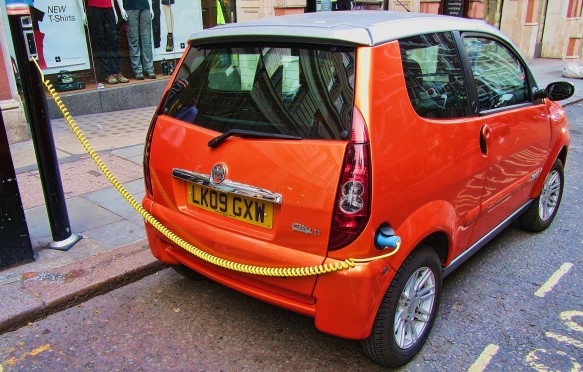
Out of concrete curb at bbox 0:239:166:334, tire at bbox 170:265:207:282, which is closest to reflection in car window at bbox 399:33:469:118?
tire at bbox 170:265:207:282

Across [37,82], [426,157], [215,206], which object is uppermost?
[37,82]

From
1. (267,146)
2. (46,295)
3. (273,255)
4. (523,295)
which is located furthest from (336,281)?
(46,295)

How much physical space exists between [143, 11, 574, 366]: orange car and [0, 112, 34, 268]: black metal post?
107 centimetres

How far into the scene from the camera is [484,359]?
2.88m

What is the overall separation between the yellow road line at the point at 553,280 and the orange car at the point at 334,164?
0.74 m

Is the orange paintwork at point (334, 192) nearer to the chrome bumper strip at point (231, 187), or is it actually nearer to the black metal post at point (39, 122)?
the chrome bumper strip at point (231, 187)

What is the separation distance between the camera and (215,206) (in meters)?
2.76

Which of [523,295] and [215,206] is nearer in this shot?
[215,206]

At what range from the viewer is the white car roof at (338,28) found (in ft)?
8.10

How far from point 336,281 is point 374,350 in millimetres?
532

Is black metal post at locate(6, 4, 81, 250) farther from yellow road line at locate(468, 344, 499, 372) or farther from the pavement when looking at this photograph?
yellow road line at locate(468, 344, 499, 372)

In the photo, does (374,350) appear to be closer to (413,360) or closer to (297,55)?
(413,360)

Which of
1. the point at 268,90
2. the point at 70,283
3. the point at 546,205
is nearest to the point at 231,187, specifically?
the point at 268,90

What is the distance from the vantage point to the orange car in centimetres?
239
